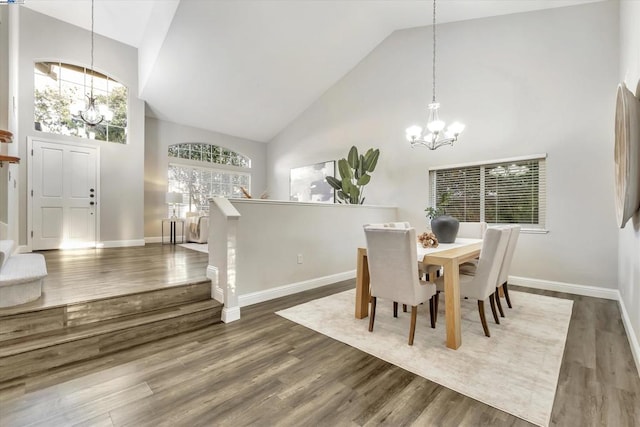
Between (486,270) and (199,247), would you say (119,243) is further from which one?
(486,270)

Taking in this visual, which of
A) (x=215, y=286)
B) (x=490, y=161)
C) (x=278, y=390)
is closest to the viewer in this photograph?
(x=278, y=390)

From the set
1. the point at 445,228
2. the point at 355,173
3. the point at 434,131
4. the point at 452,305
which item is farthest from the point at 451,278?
the point at 355,173

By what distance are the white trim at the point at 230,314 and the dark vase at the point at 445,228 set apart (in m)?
2.42


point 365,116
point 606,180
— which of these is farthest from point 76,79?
point 606,180

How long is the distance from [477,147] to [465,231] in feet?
5.26

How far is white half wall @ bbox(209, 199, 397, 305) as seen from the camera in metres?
3.23

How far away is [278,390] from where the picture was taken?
173 cm

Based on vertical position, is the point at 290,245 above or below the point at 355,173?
below

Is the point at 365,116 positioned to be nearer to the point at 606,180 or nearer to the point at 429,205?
the point at 429,205

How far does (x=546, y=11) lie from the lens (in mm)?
4000

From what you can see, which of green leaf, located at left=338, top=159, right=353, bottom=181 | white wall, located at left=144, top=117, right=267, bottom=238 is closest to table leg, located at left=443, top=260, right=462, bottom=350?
green leaf, located at left=338, top=159, right=353, bottom=181

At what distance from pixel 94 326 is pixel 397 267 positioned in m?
2.56

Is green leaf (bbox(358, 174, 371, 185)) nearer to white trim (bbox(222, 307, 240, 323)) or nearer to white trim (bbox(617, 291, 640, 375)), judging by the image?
white trim (bbox(222, 307, 240, 323))

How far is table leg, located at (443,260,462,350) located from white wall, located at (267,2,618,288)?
2.72 metres
